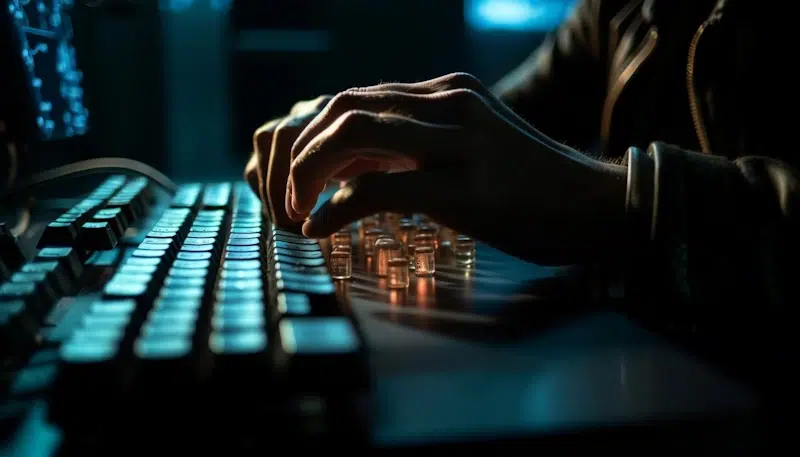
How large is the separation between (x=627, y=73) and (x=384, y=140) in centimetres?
51

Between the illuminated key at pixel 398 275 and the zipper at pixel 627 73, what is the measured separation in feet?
1.66

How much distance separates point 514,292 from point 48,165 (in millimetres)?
553

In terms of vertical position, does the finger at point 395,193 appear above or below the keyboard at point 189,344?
above

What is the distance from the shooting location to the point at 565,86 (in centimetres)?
121

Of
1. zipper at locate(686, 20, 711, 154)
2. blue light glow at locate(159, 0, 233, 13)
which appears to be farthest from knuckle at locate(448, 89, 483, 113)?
blue light glow at locate(159, 0, 233, 13)

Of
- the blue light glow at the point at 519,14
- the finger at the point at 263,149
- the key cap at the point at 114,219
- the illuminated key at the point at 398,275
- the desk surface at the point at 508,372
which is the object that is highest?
the blue light glow at the point at 519,14

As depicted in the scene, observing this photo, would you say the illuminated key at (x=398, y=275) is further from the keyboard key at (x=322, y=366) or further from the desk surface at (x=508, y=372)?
the keyboard key at (x=322, y=366)

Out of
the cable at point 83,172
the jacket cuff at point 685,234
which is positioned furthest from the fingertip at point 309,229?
the cable at point 83,172

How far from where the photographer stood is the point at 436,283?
1.72 ft

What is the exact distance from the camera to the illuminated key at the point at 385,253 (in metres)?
0.54

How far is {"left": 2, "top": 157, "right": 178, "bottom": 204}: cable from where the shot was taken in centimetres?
70

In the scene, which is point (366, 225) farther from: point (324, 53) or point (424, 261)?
point (324, 53)

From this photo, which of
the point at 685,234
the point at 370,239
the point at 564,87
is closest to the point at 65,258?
the point at 370,239

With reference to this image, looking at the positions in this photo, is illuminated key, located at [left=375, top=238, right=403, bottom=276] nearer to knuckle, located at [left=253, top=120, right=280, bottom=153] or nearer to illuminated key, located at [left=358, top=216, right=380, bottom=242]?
illuminated key, located at [left=358, top=216, right=380, bottom=242]
